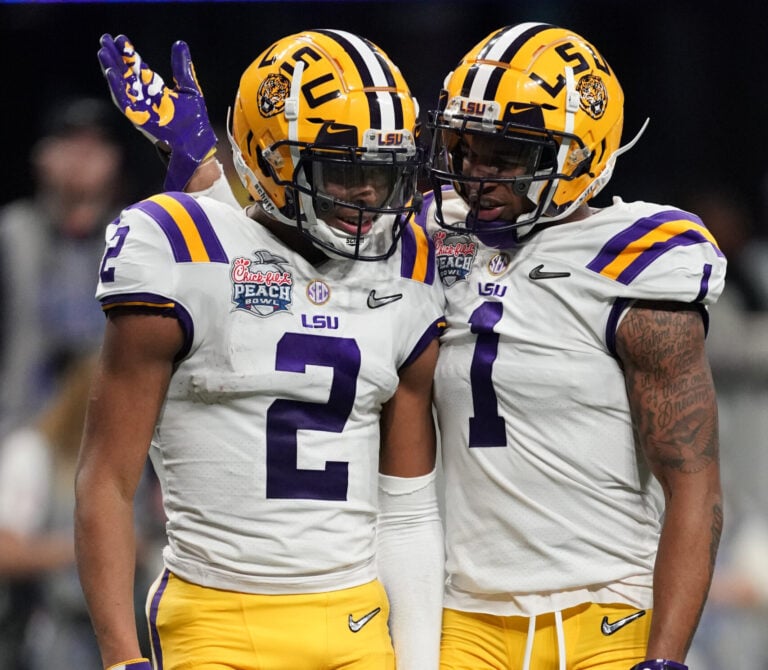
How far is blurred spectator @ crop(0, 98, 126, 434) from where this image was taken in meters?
4.11

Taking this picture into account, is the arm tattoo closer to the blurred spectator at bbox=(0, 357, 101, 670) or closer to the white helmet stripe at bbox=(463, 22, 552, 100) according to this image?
the white helmet stripe at bbox=(463, 22, 552, 100)

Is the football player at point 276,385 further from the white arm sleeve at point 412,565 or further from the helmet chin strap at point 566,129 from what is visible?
the helmet chin strap at point 566,129

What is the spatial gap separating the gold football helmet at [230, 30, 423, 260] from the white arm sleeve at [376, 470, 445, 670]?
39 centimetres

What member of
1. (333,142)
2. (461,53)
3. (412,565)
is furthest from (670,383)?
(461,53)

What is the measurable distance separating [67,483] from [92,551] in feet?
7.42

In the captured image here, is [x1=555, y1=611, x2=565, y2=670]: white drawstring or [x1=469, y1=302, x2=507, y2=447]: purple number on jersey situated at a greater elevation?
[x1=469, y1=302, x2=507, y2=447]: purple number on jersey

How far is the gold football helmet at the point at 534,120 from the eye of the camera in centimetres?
202

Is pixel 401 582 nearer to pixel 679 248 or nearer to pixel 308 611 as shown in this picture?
pixel 308 611

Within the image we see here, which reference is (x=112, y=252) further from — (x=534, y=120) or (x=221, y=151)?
(x=221, y=151)

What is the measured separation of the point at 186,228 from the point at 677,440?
773 millimetres

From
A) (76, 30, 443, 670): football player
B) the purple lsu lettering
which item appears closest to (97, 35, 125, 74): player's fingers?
(76, 30, 443, 670): football player

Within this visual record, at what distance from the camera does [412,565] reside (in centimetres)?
204

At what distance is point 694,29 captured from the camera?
4.41 metres

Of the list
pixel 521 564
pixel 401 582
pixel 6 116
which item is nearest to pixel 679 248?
pixel 521 564
